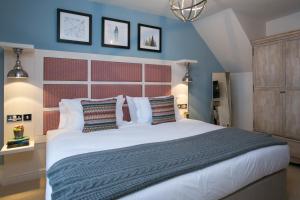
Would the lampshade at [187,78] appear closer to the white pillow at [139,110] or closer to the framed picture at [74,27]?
the white pillow at [139,110]

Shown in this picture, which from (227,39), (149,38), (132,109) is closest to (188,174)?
(132,109)

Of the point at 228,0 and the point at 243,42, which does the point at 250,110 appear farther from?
the point at 228,0

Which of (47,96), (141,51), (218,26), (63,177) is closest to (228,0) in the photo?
(218,26)

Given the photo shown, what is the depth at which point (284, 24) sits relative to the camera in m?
3.56

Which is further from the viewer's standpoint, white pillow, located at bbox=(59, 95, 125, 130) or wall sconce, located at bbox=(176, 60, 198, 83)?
wall sconce, located at bbox=(176, 60, 198, 83)

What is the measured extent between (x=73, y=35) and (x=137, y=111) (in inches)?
56.2

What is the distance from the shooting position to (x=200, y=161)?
1.39m

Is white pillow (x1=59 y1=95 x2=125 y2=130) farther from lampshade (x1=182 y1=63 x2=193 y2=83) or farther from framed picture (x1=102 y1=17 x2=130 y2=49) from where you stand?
lampshade (x1=182 y1=63 x2=193 y2=83)

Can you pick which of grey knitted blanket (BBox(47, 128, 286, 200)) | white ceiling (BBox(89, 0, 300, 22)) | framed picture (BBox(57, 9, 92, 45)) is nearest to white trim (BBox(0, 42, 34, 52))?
framed picture (BBox(57, 9, 92, 45))

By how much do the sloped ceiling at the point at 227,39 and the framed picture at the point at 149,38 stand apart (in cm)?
101

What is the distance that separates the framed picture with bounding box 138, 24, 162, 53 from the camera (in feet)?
11.0

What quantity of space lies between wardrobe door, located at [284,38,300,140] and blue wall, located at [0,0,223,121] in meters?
1.49

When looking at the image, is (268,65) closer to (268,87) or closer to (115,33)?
(268,87)

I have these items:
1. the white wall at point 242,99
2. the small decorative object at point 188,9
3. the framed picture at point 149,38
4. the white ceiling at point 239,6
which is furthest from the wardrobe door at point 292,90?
the framed picture at point 149,38
